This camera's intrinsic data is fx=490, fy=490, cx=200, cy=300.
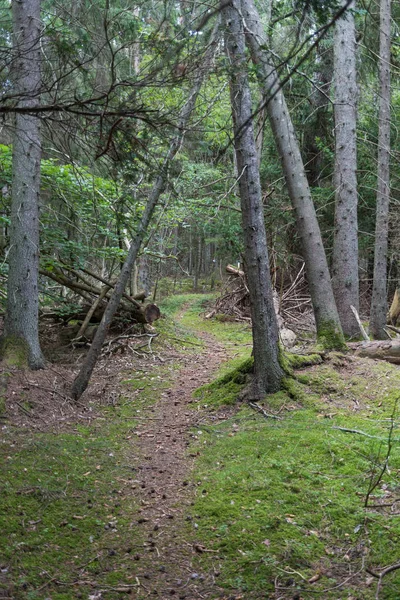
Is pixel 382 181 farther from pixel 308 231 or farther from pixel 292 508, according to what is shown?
pixel 292 508

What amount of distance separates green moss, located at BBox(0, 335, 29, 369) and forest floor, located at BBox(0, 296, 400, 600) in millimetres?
266

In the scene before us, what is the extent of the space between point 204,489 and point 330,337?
13.0 ft

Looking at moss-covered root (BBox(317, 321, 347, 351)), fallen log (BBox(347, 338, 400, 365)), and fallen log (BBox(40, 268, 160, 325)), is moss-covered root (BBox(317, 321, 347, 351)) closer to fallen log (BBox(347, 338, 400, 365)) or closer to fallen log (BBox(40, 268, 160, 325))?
fallen log (BBox(347, 338, 400, 365))

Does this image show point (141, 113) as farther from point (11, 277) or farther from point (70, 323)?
point (70, 323)

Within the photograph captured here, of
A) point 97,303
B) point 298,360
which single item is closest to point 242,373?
point 298,360

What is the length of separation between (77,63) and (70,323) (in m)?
8.07

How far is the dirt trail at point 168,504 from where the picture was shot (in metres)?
3.28

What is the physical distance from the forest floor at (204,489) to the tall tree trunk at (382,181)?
3573mm

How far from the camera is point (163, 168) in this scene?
427 cm

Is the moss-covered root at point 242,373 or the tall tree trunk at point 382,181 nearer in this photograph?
the moss-covered root at point 242,373

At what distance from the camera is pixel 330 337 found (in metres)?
7.76

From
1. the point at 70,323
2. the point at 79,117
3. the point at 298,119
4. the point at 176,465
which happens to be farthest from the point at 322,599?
the point at 298,119

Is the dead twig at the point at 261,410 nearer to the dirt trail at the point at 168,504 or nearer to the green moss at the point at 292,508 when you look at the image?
the green moss at the point at 292,508

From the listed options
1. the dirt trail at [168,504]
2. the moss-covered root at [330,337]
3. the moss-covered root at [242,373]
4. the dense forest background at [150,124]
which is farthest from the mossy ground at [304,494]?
the dense forest background at [150,124]
